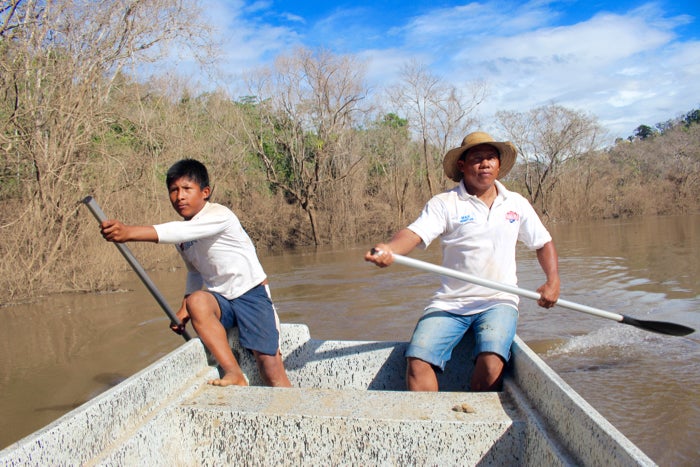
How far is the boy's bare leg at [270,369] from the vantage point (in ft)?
9.82

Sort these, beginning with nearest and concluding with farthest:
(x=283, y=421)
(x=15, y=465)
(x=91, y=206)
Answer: (x=15, y=465) → (x=283, y=421) → (x=91, y=206)

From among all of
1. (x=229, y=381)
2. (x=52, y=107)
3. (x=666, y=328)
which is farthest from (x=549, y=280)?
(x=52, y=107)

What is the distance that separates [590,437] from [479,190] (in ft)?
4.85

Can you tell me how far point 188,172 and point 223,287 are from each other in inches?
23.9

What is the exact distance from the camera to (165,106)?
15.0 meters

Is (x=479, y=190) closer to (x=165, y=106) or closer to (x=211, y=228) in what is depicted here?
A: (x=211, y=228)

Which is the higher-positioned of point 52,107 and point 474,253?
point 52,107

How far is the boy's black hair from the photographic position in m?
2.91

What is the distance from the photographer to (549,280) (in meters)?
2.89

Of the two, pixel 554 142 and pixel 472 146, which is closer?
pixel 472 146

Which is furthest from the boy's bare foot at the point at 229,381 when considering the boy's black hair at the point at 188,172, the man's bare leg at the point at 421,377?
the boy's black hair at the point at 188,172

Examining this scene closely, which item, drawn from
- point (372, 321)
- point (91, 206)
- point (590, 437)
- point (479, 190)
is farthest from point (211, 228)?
point (372, 321)

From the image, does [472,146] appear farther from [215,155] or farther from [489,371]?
[215,155]

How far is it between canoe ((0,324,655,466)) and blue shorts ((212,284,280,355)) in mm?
427
